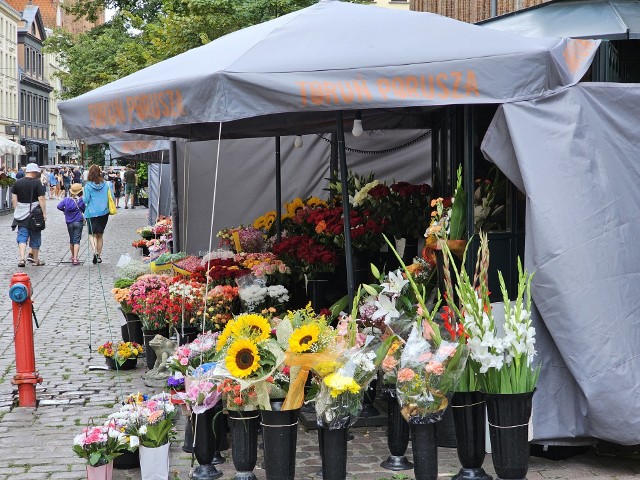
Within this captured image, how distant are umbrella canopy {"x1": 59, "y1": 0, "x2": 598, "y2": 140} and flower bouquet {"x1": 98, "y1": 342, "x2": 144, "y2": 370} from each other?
3.33 m

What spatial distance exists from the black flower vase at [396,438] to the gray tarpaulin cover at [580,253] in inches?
30.6

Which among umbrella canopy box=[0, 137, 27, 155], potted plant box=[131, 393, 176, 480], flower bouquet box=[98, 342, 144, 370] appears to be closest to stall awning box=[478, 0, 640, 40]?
potted plant box=[131, 393, 176, 480]

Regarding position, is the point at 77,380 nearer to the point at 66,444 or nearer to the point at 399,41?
the point at 66,444

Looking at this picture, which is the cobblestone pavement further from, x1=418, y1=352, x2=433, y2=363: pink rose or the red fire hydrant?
x1=418, y1=352, x2=433, y2=363: pink rose

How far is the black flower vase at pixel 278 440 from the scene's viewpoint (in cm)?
522

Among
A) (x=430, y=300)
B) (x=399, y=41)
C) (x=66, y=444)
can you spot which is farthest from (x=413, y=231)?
(x=66, y=444)

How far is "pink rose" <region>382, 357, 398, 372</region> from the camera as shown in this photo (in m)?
5.21

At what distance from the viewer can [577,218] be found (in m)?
5.67

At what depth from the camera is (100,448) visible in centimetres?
548

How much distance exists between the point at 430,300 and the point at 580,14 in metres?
2.86

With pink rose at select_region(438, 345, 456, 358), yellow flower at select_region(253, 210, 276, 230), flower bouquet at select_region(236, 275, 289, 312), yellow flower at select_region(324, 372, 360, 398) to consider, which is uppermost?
yellow flower at select_region(253, 210, 276, 230)

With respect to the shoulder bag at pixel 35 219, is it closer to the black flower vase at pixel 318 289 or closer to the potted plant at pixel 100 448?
the black flower vase at pixel 318 289

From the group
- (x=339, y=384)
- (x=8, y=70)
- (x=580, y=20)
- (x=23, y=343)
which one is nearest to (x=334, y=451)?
(x=339, y=384)

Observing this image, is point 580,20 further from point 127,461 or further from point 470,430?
point 127,461
